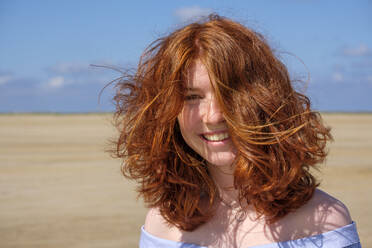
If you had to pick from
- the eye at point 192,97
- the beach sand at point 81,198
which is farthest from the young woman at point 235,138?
the beach sand at point 81,198

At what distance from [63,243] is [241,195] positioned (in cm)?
455

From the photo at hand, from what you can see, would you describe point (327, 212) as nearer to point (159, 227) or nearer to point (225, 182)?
point (225, 182)

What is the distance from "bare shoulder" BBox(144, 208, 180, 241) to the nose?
1.91ft

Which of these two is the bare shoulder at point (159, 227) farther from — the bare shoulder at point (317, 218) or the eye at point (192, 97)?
the eye at point (192, 97)

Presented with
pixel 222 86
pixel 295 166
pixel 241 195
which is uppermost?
pixel 222 86

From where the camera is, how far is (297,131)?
175 cm

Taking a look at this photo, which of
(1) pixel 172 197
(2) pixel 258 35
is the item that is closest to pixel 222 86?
(2) pixel 258 35

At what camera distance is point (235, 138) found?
172 cm

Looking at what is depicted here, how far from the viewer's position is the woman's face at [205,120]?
174cm

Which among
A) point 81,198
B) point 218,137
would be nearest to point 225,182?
point 218,137

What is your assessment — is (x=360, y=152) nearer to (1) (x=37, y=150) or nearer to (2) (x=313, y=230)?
(1) (x=37, y=150)

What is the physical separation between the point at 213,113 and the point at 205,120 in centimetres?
4

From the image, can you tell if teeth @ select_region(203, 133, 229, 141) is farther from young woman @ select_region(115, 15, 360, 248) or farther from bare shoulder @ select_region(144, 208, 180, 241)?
bare shoulder @ select_region(144, 208, 180, 241)

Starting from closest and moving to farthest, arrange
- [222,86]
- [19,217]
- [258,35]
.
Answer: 1. [222,86]
2. [258,35]
3. [19,217]
